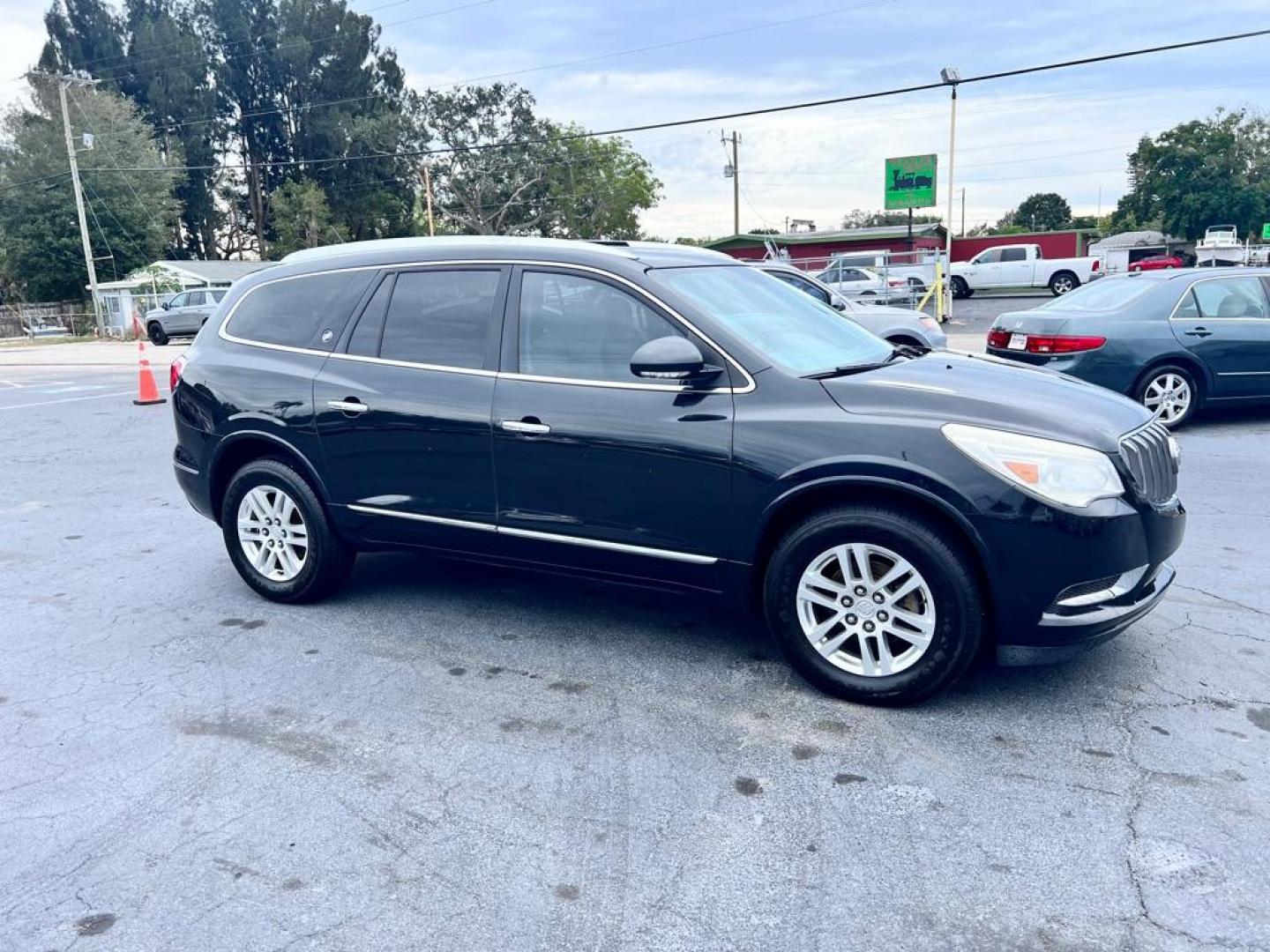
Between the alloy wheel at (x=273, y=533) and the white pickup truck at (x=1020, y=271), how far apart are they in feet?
104

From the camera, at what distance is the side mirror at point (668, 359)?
12.6 ft

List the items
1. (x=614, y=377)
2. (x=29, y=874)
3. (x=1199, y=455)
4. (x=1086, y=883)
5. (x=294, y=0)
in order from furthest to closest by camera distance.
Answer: (x=294, y=0)
(x=1199, y=455)
(x=614, y=377)
(x=29, y=874)
(x=1086, y=883)

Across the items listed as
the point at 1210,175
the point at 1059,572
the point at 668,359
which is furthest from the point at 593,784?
the point at 1210,175

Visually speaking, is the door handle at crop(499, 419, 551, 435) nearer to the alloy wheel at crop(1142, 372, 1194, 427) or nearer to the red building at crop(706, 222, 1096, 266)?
the alloy wheel at crop(1142, 372, 1194, 427)

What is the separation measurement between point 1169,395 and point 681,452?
23.7 feet

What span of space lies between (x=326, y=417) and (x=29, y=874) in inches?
97.2

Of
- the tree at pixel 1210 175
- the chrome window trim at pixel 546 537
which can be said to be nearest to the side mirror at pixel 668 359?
the chrome window trim at pixel 546 537

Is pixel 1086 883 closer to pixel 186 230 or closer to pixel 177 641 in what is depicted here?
pixel 177 641

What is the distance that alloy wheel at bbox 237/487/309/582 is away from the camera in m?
5.08

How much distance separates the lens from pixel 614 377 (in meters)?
4.17

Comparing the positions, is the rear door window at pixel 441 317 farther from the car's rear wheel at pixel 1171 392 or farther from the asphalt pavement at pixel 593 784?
the car's rear wheel at pixel 1171 392

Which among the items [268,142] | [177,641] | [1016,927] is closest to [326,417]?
[177,641]

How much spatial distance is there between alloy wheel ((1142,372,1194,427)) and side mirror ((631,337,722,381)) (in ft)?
22.9

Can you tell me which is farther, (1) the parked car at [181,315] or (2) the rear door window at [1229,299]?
(1) the parked car at [181,315]
